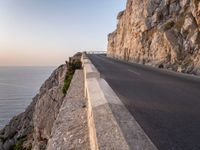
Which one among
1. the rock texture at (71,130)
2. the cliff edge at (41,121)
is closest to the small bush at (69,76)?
the cliff edge at (41,121)

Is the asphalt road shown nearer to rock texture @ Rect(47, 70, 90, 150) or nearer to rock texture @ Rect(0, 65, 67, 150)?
rock texture @ Rect(47, 70, 90, 150)

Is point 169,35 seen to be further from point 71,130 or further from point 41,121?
point 71,130

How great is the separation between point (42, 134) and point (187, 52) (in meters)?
18.1

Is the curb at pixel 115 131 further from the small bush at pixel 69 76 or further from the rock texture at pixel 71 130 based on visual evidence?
the small bush at pixel 69 76

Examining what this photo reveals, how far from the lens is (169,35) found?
33.2 metres

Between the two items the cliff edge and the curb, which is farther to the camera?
the cliff edge

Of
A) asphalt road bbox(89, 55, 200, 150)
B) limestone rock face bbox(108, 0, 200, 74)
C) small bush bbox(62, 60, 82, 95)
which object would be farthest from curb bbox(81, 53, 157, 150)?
limestone rock face bbox(108, 0, 200, 74)

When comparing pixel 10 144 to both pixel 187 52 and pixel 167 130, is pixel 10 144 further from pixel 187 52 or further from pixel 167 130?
pixel 167 130

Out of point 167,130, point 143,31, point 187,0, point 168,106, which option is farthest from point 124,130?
point 143,31

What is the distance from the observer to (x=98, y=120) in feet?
14.9

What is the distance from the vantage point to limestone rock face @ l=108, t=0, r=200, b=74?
27.8 metres

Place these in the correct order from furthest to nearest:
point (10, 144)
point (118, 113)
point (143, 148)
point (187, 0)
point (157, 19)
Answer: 1. point (157, 19)
2. point (187, 0)
3. point (10, 144)
4. point (118, 113)
5. point (143, 148)

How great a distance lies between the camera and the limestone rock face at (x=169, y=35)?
27.8 m

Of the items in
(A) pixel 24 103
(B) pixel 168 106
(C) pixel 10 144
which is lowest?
(A) pixel 24 103
